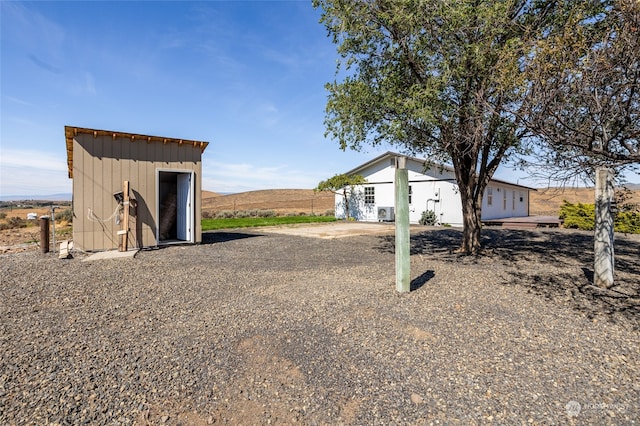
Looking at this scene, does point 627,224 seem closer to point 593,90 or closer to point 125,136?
point 593,90

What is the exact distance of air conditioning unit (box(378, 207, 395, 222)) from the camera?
20719 mm

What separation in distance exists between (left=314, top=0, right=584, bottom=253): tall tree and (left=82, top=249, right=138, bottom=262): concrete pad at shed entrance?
5807 millimetres

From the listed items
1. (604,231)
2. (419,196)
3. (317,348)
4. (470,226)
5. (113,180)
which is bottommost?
(317,348)

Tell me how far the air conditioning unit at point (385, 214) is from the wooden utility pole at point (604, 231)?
15.2 m

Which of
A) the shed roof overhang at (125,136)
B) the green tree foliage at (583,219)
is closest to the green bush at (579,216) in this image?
the green tree foliage at (583,219)

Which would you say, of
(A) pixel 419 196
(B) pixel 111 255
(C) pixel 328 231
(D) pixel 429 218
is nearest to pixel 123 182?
(B) pixel 111 255

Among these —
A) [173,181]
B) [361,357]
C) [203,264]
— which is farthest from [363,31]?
[173,181]

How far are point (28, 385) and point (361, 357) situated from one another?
2.72 meters

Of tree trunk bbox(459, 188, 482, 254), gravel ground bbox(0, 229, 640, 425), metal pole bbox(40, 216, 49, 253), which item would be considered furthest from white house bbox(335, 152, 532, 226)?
metal pole bbox(40, 216, 49, 253)

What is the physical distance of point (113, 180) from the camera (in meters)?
9.03

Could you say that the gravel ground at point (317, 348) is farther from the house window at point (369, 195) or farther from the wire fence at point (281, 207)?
the wire fence at point (281, 207)

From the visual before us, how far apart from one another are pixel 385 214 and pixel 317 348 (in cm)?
1807

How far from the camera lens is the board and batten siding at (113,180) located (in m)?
8.61

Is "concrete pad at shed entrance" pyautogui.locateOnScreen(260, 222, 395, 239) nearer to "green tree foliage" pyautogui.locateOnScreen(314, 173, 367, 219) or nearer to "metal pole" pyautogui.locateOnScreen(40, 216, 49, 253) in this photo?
"green tree foliage" pyautogui.locateOnScreen(314, 173, 367, 219)
